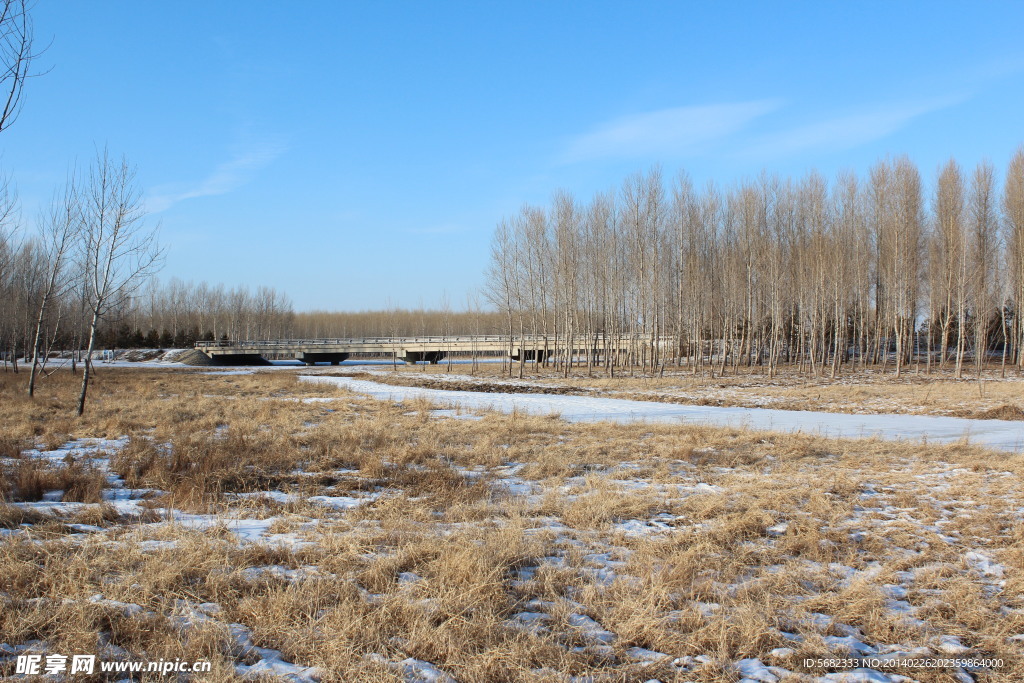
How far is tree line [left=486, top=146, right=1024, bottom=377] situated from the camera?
3325 cm

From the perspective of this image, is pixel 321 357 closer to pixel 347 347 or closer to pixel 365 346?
pixel 347 347

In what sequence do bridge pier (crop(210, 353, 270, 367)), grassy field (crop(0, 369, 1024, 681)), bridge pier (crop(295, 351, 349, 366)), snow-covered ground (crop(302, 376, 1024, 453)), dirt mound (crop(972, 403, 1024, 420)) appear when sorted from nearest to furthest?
grassy field (crop(0, 369, 1024, 681)), snow-covered ground (crop(302, 376, 1024, 453)), dirt mound (crop(972, 403, 1024, 420)), bridge pier (crop(210, 353, 270, 367)), bridge pier (crop(295, 351, 349, 366))

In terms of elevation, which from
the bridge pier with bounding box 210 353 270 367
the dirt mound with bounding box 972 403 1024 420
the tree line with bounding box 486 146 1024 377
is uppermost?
the tree line with bounding box 486 146 1024 377

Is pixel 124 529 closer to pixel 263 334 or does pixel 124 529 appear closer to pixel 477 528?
pixel 477 528

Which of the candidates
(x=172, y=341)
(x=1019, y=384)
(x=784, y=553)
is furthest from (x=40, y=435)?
(x=172, y=341)

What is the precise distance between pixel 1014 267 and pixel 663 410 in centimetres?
2920

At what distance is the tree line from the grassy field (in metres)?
26.5

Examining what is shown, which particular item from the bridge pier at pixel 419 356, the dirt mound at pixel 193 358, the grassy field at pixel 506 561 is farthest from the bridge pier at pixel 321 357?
the grassy field at pixel 506 561

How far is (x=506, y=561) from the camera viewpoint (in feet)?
14.6

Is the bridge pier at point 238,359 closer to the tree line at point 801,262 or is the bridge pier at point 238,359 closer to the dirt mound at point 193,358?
the dirt mound at point 193,358

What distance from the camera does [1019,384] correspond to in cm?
2450

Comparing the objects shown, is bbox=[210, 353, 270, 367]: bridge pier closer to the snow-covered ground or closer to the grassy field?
the snow-covered ground

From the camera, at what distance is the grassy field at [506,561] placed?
10.7 ft

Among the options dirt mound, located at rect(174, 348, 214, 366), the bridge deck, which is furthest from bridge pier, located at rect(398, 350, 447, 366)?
dirt mound, located at rect(174, 348, 214, 366)
